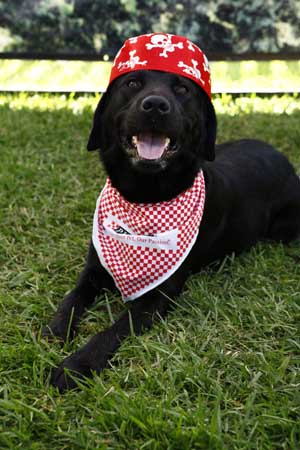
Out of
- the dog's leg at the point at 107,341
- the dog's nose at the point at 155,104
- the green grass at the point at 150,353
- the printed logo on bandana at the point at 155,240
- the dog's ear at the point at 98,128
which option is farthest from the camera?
the dog's ear at the point at 98,128

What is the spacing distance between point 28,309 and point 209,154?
3.17ft

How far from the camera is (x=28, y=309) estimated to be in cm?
226

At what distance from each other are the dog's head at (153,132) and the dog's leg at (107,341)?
0.43 meters

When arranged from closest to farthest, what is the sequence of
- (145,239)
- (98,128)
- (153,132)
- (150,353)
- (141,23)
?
(150,353), (153,132), (145,239), (98,128), (141,23)

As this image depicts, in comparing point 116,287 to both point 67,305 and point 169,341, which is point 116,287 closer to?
point 67,305

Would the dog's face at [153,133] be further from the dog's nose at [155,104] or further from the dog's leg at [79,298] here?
the dog's leg at [79,298]

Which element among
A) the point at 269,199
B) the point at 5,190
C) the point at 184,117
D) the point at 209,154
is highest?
the point at 184,117

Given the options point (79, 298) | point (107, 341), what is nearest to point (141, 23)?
point (79, 298)

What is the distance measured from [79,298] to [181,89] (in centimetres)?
90

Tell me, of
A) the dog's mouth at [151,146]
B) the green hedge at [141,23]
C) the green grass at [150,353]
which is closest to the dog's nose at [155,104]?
the dog's mouth at [151,146]

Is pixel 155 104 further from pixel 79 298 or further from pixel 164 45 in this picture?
pixel 79 298

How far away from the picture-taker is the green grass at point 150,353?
1.62 meters

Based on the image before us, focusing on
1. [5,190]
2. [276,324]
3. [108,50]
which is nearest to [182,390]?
[276,324]

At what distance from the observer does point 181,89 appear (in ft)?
7.48
